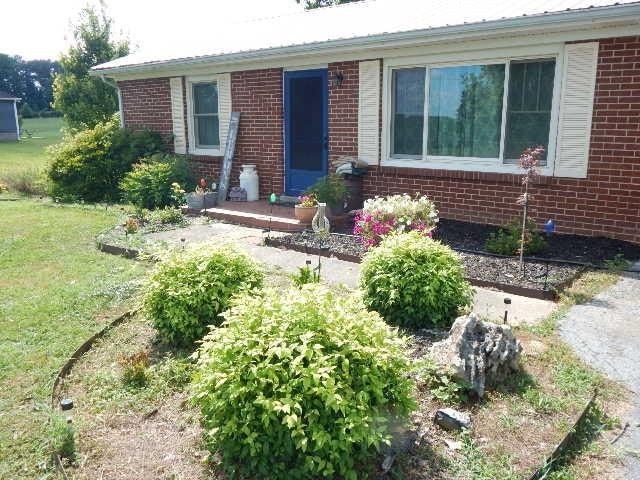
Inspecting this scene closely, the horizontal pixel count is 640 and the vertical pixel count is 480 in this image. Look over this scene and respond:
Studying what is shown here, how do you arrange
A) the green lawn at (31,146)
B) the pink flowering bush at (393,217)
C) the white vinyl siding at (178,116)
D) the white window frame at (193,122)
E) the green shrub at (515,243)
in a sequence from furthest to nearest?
1. the green lawn at (31,146)
2. the white vinyl siding at (178,116)
3. the white window frame at (193,122)
4. the green shrub at (515,243)
5. the pink flowering bush at (393,217)

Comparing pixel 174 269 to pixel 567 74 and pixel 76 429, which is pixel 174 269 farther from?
pixel 567 74

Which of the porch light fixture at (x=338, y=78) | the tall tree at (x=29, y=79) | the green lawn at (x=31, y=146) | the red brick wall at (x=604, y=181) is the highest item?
the tall tree at (x=29, y=79)

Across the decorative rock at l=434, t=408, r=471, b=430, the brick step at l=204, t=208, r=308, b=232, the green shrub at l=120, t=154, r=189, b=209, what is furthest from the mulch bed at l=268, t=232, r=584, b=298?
the green shrub at l=120, t=154, r=189, b=209

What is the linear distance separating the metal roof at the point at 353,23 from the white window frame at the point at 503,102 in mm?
487

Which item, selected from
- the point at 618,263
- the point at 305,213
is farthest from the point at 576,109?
the point at 305,213

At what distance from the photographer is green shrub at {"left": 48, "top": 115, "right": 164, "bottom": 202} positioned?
12031 millimetres

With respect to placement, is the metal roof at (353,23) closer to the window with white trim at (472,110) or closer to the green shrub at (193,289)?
the window with white trim at (472,110)

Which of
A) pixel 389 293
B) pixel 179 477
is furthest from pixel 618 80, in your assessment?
pixel 179 477

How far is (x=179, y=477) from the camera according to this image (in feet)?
8.82

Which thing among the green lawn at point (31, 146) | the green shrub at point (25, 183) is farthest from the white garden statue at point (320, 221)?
the green shrub at point (25, 183)

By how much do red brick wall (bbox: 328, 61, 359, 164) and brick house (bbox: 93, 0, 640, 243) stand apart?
0.02 meters

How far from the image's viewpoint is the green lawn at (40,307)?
3188mm

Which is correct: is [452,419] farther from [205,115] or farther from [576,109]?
[205,115]

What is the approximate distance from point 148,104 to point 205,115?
191 centimetres
